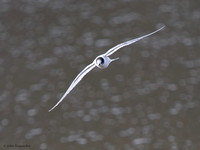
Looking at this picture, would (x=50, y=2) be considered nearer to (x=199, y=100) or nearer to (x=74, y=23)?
(x=74, y=23)

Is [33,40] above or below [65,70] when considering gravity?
above

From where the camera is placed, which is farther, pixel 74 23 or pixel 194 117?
pixel 74 23

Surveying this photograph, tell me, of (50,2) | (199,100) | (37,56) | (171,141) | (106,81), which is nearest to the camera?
(171,141)

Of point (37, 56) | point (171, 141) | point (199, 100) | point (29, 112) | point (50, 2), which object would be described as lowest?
point (171, 141)

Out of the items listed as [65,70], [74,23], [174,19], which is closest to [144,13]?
[174,19]

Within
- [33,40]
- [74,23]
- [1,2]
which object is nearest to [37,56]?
[33,40]

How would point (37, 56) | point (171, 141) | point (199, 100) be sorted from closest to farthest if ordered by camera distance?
point (171, 141) < point (199, 100) < point (37, 56)
